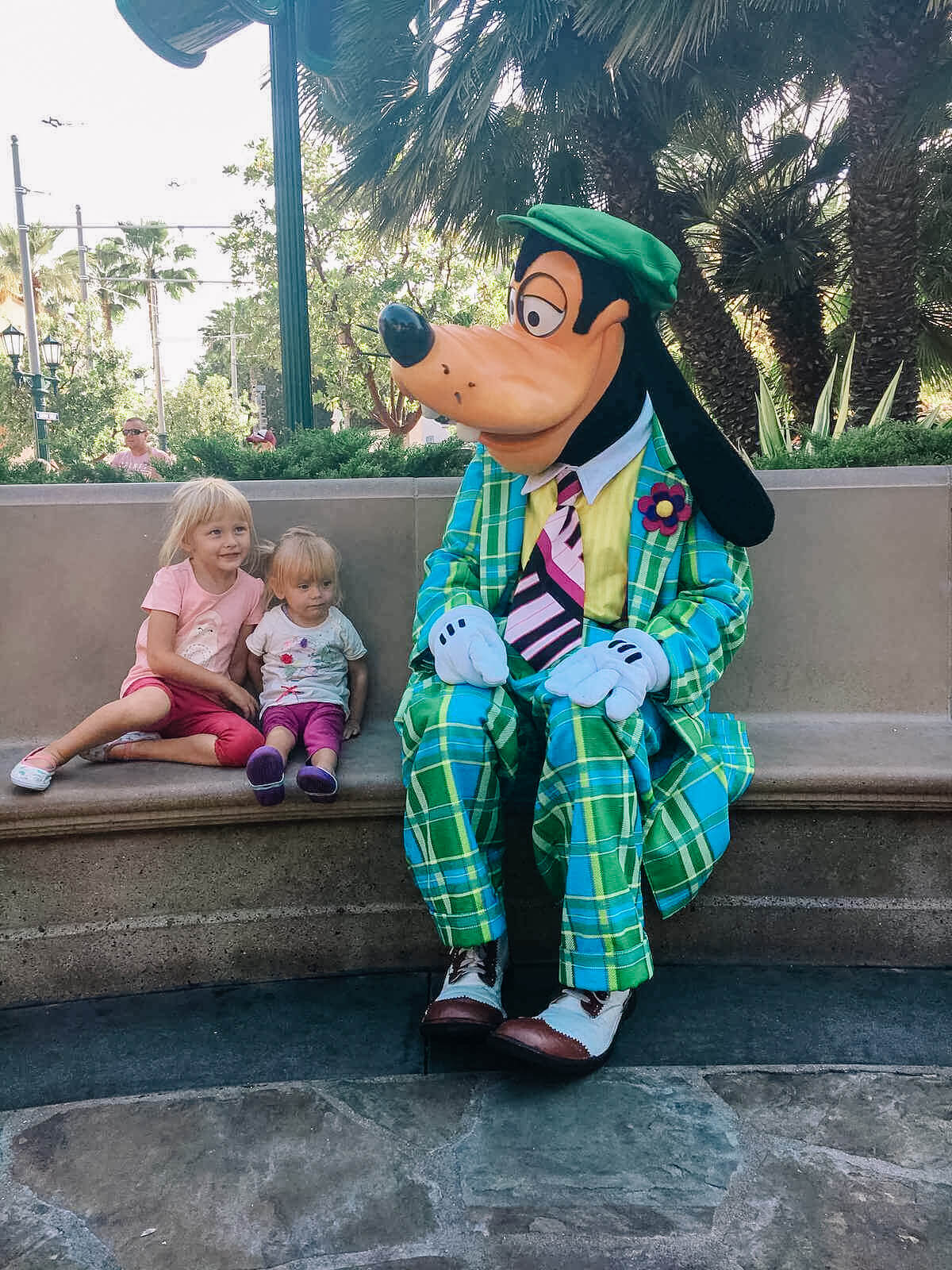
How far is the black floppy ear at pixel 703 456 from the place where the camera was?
93.4 inches

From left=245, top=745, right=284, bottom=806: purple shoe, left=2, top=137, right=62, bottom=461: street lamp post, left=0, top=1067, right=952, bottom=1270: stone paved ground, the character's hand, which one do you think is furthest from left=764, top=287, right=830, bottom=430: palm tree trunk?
left=2, top=137, right=62, bottom=461: street lamp post

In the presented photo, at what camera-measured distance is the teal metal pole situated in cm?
488

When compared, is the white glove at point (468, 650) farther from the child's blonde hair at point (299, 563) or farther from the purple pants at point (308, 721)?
the child's blonde hair at point (299, 563)

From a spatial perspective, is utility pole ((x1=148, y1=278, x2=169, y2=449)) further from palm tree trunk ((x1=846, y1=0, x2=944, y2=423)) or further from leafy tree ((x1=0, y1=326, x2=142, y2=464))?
palm tree trunk ((x1=846, y1=0, x2=944, y2=423))

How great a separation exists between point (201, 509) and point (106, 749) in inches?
26.4

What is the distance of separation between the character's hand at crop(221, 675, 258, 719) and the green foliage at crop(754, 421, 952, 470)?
195 centimetres

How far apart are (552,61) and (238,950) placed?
737 centimetres

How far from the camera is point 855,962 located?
257cm

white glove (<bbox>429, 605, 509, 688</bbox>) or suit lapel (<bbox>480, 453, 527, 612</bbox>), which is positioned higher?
suit lapel (<bbox>480, 453, 527, 612</bbox>)

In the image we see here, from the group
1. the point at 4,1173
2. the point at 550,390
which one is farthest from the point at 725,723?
the point at 4,1173

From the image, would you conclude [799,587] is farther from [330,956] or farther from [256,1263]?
[256,1263]

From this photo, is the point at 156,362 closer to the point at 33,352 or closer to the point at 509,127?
the point at 33,352

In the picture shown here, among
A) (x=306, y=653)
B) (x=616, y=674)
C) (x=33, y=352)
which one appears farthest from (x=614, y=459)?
(x=33, y=352)

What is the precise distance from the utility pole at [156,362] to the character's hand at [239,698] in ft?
129
